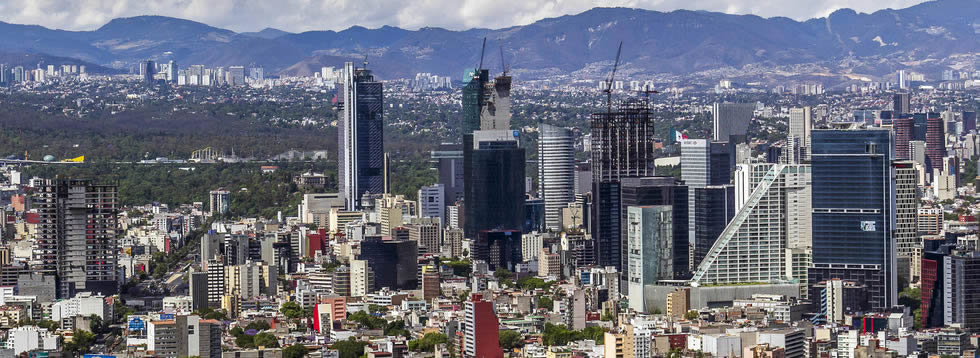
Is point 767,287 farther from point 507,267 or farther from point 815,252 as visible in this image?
point 507,267

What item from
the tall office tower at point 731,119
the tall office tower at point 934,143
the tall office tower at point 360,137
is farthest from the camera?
the tall office tower at point 731,119

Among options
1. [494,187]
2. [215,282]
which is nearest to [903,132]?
[494,187]

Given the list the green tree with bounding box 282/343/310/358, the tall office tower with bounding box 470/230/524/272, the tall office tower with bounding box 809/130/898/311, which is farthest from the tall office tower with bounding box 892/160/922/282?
the green tree with bounding box 282/343/310/358

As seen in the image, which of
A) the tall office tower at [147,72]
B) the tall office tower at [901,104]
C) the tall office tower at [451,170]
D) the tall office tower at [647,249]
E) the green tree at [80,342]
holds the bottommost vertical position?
the green tree at [80,342]

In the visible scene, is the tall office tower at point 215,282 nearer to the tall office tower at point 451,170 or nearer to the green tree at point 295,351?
the green tree at point 295,351

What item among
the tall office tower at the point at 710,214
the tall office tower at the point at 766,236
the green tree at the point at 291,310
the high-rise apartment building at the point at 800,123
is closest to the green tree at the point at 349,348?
the green tree at the point at 291,310

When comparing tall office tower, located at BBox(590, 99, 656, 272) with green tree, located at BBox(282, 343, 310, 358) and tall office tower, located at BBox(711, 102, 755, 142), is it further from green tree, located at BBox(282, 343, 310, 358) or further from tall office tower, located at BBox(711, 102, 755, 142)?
tall office tower, located at BBox(711, 102, 755, 142)

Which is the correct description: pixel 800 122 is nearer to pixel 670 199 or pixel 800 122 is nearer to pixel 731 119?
pixel 731 119
